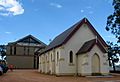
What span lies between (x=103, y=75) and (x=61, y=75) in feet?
21.2

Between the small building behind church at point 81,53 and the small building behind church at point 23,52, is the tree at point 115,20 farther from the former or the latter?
the small building behind church at point 23,52

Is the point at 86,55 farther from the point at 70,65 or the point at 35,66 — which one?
the point at 35,66

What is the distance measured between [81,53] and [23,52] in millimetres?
49154

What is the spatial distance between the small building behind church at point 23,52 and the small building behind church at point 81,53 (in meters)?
42.2

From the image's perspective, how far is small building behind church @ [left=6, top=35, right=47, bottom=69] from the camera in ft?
285

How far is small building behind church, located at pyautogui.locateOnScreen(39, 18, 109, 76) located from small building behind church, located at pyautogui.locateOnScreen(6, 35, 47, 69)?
42179mm

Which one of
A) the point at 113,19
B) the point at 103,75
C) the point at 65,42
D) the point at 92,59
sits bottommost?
the point at 103,75

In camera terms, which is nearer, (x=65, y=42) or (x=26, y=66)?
(x=65, y=42)

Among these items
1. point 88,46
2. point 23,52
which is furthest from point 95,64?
point 23,52

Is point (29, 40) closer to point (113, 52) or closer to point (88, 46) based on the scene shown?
point (113, 52)

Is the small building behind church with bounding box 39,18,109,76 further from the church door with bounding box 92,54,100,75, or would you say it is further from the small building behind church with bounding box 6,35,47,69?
the small building behind church with bounding box 6,35,47,69

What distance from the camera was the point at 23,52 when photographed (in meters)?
87.7

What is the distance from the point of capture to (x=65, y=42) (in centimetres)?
4191

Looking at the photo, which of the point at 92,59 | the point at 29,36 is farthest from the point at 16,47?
the point at 92,59
